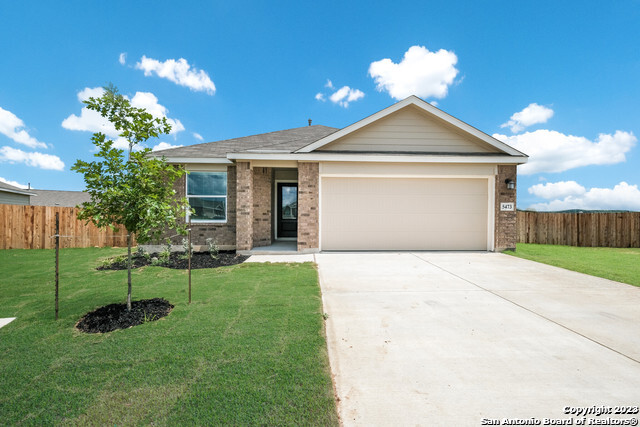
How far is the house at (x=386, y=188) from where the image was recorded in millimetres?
8586

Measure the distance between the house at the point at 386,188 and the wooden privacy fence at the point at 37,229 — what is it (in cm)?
503

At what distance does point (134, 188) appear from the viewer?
3.41m

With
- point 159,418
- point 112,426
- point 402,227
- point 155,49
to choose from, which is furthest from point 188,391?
point 155,49

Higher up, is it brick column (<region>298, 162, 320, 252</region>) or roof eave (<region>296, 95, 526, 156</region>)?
roof eave (<region>296, 95, 526, 156</region>)

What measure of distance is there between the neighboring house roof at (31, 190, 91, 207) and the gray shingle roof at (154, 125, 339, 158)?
21.8 meters

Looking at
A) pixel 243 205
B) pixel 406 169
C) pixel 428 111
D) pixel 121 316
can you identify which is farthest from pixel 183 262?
pixel 428 111

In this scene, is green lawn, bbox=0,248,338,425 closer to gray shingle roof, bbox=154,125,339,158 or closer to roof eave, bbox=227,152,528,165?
roof eave, bbox=227,152,528,165

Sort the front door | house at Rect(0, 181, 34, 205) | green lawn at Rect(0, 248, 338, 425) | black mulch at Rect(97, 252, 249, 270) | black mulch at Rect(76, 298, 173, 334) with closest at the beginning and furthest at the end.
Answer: green lawn at Rect(0, 248, 338, 425), black mulch at Rect(76, 298, 173, 334), black mulch at Rect(97, 252, 249, 270), the front door, house at Rect(0, 181, 34, 205)

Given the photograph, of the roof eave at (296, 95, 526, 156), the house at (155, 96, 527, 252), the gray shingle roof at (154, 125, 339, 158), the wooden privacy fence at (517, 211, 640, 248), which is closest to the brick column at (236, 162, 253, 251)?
the house at (155, 96, 527, 252)

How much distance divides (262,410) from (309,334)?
3.77ft

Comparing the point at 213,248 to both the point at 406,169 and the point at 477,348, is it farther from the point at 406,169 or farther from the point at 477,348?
the point at 477,348

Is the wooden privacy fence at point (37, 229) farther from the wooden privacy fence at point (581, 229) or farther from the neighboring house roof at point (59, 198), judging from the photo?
the wooden privacy fence at point (581, 229)

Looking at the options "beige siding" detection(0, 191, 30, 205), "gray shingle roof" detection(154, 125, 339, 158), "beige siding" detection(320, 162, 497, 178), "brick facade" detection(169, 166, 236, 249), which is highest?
"gray shingle roof" detection(154, 125, 339, 158)

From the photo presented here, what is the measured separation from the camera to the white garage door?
347 inches
